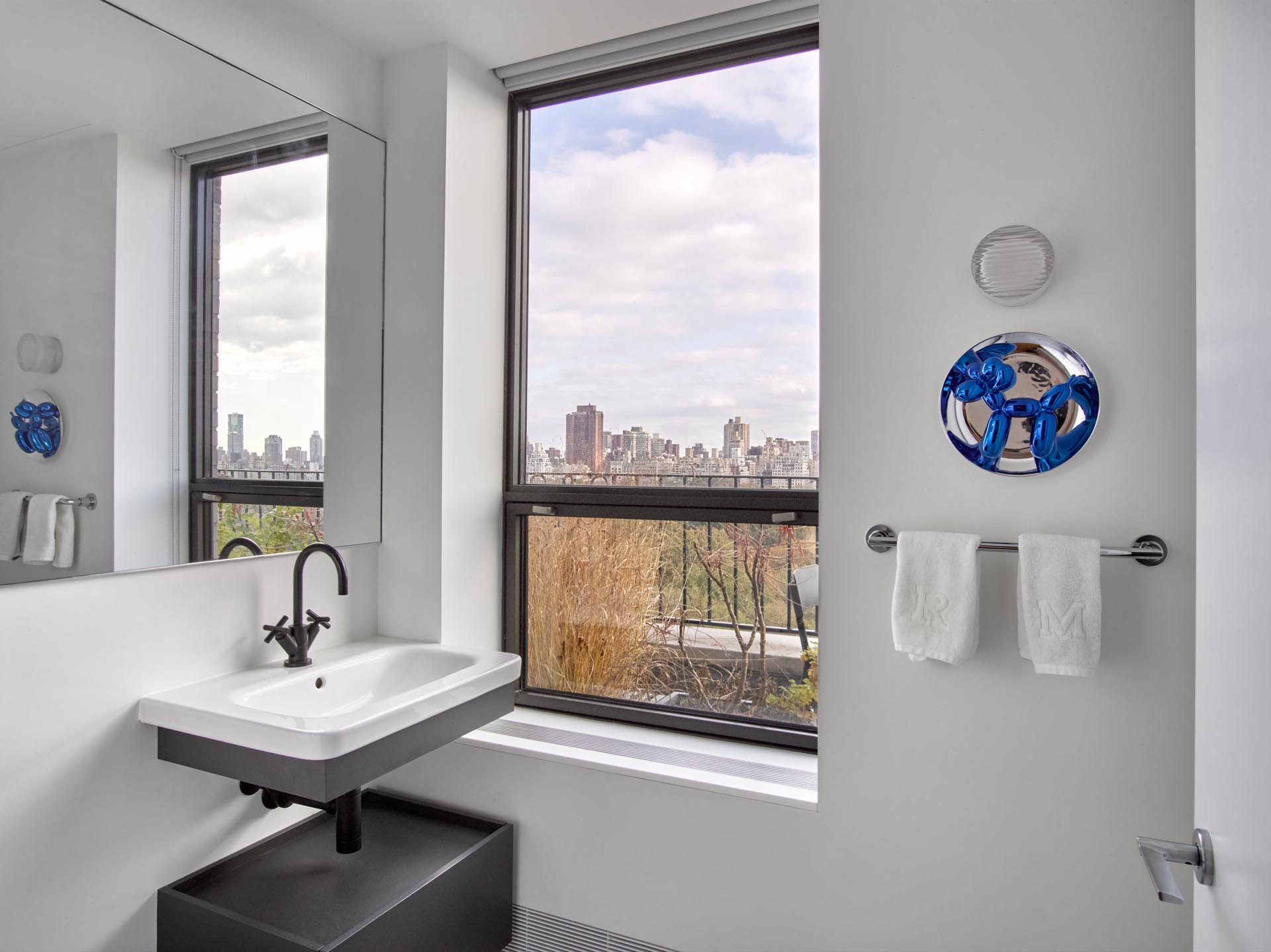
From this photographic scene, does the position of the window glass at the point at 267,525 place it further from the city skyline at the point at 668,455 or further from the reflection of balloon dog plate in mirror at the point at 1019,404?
the reflection of balloon dog plate in mirror at the point at 1019,404

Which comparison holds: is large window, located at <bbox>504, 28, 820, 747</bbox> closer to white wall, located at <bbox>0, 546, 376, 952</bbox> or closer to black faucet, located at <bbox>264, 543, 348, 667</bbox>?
black faucet, located at <bbox>264, 543, 348, 667</bbox>

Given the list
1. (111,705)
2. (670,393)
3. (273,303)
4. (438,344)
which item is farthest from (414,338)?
(111,705)

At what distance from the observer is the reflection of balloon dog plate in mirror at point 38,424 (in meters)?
1.37

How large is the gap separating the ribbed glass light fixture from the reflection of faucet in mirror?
1744 millimetres

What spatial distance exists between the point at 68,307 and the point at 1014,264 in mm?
1837

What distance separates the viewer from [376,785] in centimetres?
213

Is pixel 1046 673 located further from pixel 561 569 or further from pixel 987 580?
pixel 561 569

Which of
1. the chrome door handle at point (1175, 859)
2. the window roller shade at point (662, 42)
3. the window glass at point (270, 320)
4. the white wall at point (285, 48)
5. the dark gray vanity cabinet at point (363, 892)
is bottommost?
the dark gray vanity cabinet at point (363, 892)

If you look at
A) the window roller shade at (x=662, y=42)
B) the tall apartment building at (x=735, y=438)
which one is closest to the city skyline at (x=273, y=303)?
the window roller shade at (x=662, y=42)

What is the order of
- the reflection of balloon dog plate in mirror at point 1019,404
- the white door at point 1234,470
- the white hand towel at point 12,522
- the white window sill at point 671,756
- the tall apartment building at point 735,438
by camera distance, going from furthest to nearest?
the tall apartment building at point 735,438 < the white window sill at point 671,756 < the reflection of balloon dog plate in mirror at point 1019,404 < the white hand towel at point 12,522 < the white door at point 1234,470

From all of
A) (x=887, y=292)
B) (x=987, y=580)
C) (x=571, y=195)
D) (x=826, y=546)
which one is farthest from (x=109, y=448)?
→ (x=987, y=580)

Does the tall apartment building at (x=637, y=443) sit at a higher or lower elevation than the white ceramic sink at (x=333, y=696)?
higher

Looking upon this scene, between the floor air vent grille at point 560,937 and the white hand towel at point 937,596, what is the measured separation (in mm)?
958

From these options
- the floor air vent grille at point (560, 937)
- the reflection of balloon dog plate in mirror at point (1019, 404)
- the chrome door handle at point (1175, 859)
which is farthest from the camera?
the floor air vent grille at point (560, 937)
